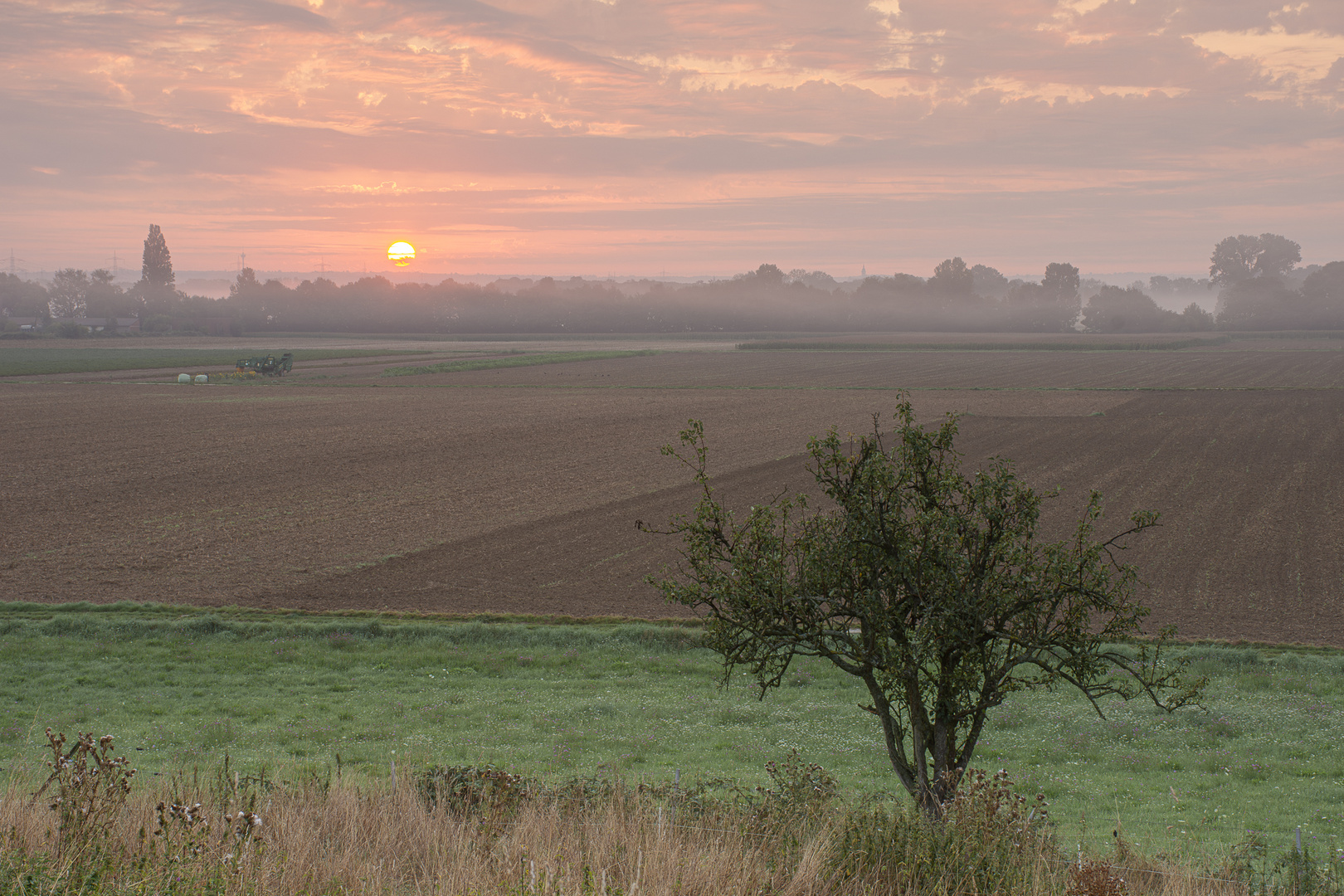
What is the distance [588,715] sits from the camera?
16.3m

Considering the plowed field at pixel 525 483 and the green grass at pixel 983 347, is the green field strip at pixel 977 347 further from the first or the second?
the plowed field at pixel 525 483

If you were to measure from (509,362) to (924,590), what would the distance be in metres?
Answer: 115

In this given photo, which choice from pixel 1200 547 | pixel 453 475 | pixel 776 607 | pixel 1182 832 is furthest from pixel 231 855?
pixel 453 475

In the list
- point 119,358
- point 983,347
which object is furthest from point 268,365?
point 983,347

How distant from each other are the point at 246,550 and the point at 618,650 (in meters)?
12.9

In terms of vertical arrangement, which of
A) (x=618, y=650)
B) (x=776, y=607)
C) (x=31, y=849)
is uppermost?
(x=776, y=607)

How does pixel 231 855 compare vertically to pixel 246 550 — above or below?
above

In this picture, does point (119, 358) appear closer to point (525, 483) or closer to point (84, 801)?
point (525, 483)

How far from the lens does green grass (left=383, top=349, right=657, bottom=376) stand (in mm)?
105887

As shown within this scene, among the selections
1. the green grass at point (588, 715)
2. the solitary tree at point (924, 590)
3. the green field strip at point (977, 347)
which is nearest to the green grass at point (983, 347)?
the green field strip at point (977, 347)

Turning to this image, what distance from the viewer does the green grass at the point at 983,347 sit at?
6188 inches

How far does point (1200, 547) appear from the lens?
28.4 metres

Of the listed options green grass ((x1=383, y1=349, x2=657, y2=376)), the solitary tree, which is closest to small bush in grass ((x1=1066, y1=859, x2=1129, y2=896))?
the solitary tree

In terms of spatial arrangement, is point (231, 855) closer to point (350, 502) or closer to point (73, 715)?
point (73, 715)
